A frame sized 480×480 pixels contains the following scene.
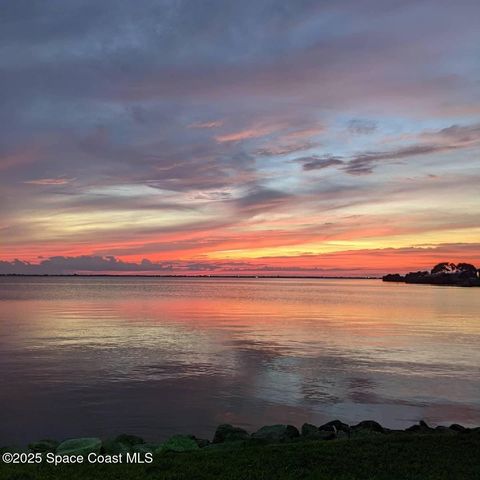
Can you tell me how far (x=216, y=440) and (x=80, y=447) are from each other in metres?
4.28

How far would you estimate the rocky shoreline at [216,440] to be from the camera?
12992 millimetres

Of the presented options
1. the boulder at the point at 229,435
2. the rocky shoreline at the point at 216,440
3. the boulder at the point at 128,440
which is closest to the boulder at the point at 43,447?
the rocky shoreline at the point at 216,440

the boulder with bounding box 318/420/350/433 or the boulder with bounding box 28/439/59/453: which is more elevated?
the boulder with bounding box 28/439/59/453

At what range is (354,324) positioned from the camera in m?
53.6

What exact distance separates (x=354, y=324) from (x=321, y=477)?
1756 inches

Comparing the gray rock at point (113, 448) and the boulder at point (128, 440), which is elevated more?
the gray rock at point (113, 448)

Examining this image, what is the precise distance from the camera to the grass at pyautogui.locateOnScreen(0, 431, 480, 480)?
10391 mm

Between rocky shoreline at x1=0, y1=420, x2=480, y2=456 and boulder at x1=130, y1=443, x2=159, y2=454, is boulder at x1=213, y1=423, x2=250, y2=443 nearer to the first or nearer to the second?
rocky shoreline at x1=0, y1=420, x2=480, y2=456

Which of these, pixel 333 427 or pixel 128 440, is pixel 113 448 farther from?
pixel 333 427

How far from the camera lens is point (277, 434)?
15320mm

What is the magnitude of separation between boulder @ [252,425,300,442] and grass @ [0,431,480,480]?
7.52ft

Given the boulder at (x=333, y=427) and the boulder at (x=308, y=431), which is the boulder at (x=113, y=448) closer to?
the boulder at (x=308, y=431)

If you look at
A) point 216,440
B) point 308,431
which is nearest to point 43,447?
point 216,440

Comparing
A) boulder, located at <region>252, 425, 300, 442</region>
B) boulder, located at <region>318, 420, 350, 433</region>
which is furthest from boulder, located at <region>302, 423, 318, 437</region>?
boulder, located at <region>318, 420, 350, 433</region>
